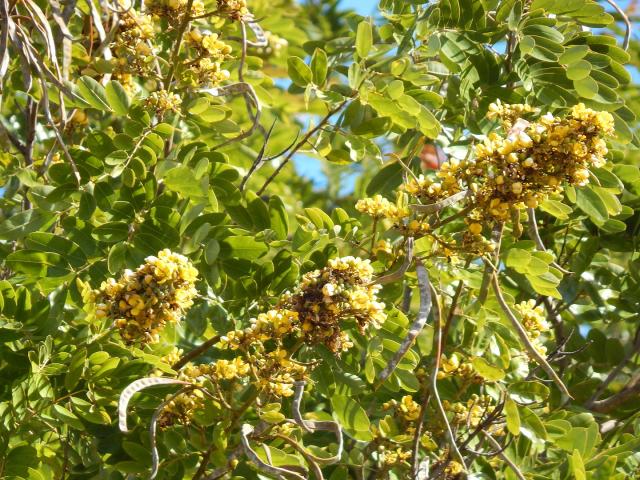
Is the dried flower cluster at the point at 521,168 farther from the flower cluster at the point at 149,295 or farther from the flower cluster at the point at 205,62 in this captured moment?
the flower cluster at the point at 205,62

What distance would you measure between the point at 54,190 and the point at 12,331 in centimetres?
31

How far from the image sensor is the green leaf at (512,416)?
200 cm

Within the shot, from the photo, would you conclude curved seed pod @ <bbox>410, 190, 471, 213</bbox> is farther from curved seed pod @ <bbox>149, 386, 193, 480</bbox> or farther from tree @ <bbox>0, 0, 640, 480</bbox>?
curved seed pod @ <bbox>149, 386, 193, 480</bbox>

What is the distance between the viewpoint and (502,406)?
6.89 feet

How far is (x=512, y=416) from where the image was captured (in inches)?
79.7

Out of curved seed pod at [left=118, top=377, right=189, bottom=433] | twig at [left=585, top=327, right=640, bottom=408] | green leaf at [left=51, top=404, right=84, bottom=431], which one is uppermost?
curved seed pod at [left=118, top=377, right=189, bottom=433]

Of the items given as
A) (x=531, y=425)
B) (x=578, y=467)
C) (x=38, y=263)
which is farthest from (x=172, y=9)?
(x=578, y=467)

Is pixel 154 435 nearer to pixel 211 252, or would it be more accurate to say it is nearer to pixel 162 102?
pixel 211 252

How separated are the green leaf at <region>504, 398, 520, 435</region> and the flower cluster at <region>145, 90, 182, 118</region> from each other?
928 mm

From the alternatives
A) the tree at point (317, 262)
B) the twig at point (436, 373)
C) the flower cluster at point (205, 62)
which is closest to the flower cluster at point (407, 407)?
the tree at point (317, 262)

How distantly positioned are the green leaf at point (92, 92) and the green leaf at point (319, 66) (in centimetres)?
47

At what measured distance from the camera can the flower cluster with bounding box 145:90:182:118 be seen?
222 cm

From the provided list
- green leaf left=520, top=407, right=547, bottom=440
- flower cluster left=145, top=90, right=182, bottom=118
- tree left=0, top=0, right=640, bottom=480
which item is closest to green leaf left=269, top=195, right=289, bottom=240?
tree left=0, top=0, right=640, bottom=480

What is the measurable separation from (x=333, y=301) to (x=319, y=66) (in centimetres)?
81
